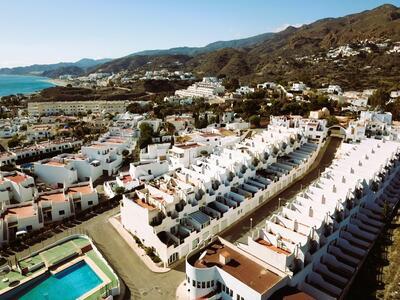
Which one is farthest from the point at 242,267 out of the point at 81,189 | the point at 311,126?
the point at 311,126

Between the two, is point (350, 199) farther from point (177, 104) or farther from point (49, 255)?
point (177, 104)

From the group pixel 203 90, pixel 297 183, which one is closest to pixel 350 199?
pixel 297 183

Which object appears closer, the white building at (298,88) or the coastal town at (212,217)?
the coastal town at (212,217)

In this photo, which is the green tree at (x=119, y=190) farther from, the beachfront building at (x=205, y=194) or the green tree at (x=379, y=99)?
the green tree at (x=379, y=99)

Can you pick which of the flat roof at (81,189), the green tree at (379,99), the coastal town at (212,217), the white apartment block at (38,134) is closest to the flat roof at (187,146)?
the coastal town at (212,217)

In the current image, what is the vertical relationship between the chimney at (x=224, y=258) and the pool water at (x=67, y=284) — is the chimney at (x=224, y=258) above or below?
above

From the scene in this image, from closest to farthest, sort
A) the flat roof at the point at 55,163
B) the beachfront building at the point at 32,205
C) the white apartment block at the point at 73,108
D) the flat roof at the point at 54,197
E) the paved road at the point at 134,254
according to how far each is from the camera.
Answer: the paved road at the point at 134,254
the beachfront building at the point at 32,205
the flat roof at the point at 54,197
the flat roof at the point at 55,163
the white apartment block at the point at 73,108

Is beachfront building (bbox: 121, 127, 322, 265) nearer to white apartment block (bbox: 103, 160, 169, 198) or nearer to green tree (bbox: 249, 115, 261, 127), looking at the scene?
white apartment block (bbox: 103, 160, 169, 198)
